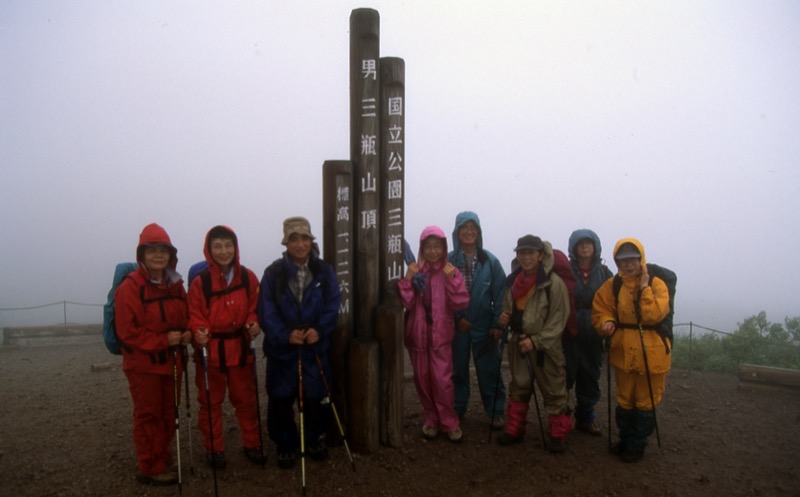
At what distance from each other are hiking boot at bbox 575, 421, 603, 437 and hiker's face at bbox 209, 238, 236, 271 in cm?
435

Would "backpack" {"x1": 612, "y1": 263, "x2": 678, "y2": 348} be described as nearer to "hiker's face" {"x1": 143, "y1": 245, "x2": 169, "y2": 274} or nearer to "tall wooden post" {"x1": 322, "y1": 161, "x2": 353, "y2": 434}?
"tall wooden post" {"x1": 322, "y1": 161, "x2": 353, "y2": 434}

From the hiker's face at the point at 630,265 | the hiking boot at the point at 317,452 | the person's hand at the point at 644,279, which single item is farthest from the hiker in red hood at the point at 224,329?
the person's hand at the point at 644,279

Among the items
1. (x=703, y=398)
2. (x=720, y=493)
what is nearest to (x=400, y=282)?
(x=720, y=493)

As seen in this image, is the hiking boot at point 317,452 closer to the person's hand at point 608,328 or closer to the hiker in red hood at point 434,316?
the hiker in red hood at point 434,316

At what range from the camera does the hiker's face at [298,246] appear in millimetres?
4809

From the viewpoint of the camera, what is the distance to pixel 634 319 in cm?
495

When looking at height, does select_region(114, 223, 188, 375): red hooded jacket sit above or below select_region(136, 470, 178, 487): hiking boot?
above

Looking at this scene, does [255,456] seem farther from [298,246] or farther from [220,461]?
[298,246]

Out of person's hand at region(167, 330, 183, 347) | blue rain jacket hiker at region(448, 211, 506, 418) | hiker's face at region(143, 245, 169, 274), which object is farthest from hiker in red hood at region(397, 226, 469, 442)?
hiker's face at region(143, 245, 169, 274)

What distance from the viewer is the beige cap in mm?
4793

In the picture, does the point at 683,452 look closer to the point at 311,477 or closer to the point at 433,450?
the point at 433,450

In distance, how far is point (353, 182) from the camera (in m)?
5.43

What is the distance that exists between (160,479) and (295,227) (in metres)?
2.58

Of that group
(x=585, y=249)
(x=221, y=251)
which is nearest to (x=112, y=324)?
(x=221, y=251)
